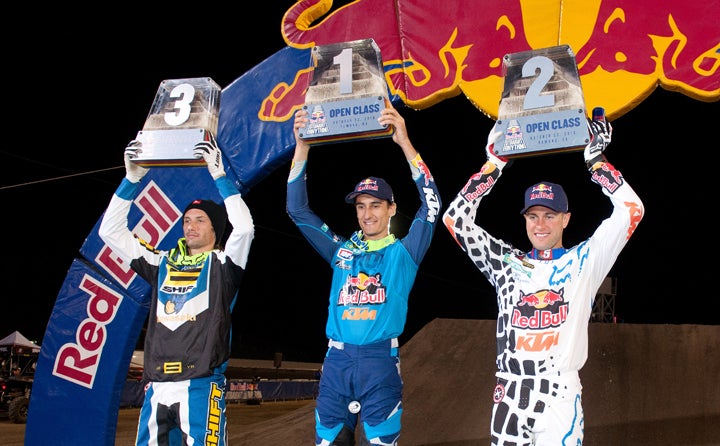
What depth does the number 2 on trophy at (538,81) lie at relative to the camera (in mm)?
4117

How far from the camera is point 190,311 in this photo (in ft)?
13.6

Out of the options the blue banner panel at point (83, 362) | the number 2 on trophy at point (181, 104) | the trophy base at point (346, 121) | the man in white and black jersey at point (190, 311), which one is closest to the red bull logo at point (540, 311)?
the trophy base at point (346, 121)

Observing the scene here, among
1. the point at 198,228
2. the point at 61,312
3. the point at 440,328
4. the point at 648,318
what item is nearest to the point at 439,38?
the point at 198,228

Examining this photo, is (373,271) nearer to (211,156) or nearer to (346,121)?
(346,121)

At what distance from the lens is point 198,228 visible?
4340 mm

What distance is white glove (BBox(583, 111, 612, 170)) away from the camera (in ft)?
12.7

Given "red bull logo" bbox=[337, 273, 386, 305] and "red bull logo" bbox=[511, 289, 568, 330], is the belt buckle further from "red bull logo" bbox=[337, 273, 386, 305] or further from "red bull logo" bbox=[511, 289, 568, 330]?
"red bull logo" bbox=[511, 289, 568, 330]

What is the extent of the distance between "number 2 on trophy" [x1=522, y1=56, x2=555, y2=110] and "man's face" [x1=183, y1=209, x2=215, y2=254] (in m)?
2.26

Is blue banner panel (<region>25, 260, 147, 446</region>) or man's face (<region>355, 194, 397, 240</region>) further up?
man's face (<region>355, 194, 397, 240</region>)

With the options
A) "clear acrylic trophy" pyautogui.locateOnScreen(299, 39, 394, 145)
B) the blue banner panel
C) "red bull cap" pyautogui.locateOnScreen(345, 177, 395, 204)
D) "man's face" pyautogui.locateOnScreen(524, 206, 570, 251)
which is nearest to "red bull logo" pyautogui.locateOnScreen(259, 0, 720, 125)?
"clear acrylic trophy" pyautogui.locateOnScreen(299, 39, 394, 145)

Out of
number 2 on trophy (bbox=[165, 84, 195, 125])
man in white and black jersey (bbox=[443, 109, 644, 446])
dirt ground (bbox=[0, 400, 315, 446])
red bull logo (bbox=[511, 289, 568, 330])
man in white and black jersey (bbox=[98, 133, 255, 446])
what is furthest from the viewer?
dirt ground (bbox=[0, 400, 315, 446])

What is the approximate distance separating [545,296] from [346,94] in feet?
6.50

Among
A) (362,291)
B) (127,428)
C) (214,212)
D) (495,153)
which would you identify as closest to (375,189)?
(362,291)

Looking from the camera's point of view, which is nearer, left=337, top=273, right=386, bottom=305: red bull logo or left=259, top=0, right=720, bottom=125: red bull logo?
left=337, top=273, right=386, bottom=305: red bull logo
